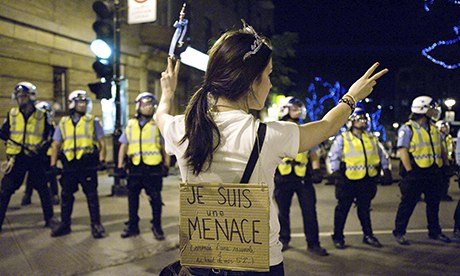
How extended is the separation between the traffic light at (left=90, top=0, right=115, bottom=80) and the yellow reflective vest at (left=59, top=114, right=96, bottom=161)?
297 cm

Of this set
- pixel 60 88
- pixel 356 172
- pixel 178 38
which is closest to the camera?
pixel 178 38

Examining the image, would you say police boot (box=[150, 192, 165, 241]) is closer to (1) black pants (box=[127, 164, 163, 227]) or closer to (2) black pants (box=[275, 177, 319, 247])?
(1) black pants (box=[127, 164, 163, 227])

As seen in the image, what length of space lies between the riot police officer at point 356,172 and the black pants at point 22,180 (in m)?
4.73

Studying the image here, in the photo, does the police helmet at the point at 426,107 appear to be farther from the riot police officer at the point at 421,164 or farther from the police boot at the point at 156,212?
the police boot at the point at 156,212

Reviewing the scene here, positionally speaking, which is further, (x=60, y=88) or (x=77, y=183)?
(x=60, y=88)

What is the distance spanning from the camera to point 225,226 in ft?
6.15

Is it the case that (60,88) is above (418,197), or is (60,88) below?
above

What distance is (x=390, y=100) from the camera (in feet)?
218

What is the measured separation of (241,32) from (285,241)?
4.85m

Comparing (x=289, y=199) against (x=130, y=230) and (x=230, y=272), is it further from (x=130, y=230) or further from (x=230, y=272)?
(x=230, y=272)

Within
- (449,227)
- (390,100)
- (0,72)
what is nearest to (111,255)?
(449,227)

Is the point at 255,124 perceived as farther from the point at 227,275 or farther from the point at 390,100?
the point at 390,100

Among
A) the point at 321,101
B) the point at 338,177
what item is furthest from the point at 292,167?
the point at 321,101

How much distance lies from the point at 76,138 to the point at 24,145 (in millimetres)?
1030
